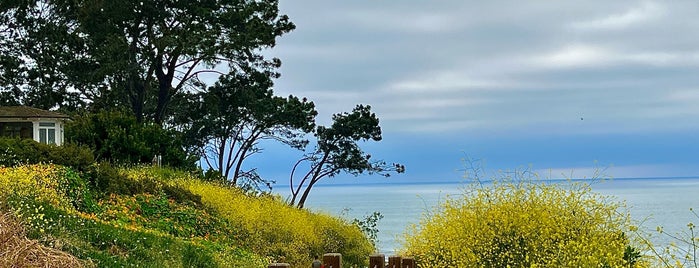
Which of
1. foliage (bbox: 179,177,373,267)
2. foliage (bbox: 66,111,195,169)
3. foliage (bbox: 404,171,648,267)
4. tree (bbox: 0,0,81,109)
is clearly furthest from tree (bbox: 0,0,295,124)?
foliage (bbox: 404,171,648,267)

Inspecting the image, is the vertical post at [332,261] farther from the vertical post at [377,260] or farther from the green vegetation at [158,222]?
the green vegetation at [158,222]

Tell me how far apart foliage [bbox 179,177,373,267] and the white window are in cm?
797

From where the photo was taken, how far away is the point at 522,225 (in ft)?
22.7

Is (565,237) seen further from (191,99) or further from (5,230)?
(191,99)

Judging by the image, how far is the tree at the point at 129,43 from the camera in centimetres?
2472

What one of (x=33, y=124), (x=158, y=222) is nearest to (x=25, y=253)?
(x=158, y=222)

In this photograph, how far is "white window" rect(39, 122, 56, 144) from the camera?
2183 cm

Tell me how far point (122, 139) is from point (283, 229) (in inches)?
281

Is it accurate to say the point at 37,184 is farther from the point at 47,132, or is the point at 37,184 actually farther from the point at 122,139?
the point at 47,132

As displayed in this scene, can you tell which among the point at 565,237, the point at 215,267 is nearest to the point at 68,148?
the point at 215,267

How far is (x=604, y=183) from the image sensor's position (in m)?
7.32

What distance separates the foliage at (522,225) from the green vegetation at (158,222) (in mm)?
2629

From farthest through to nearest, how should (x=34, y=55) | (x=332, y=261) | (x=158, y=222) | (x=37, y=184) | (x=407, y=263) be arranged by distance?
(x=34, y=55)
(x=158, y=222)
(x=37, y=184)
(x=407, y=263)
(x=332, y=261)

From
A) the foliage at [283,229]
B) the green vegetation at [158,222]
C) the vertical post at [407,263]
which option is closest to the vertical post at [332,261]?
the vertical post at [407,263]
